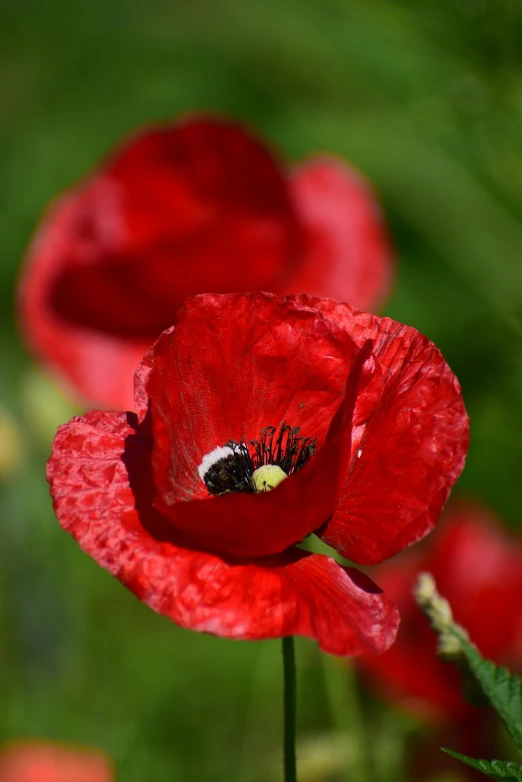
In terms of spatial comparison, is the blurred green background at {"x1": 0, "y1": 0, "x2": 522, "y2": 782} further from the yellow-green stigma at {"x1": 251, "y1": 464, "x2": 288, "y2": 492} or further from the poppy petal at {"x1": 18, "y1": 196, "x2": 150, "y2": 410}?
the yellow-green stigma at {"x1": 251, "y1": 464, "x2": 288, "y2": 492}

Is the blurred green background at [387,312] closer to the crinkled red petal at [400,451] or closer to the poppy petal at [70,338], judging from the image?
the poppy petal at [70,338]

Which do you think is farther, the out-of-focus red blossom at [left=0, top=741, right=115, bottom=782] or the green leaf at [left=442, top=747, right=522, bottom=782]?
the out-of-focus red blossom at [left=0, top=741, right=115, bottom=782]

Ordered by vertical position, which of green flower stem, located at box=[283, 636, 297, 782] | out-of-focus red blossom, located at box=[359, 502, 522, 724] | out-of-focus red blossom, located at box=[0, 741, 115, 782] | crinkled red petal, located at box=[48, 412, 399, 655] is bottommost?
out-of-focus red blossom, located at box=[0, 741, 115, 782]

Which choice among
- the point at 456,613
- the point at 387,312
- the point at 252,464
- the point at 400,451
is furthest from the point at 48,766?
the point at 387,312

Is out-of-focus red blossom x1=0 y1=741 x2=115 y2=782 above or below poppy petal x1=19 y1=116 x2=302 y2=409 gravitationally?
below

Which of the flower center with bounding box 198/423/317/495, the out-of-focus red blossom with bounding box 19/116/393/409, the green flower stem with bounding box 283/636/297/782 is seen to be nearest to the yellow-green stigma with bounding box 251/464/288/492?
the flower center with bounding box 198/423/317/495

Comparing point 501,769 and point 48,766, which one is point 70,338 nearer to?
point 48,766

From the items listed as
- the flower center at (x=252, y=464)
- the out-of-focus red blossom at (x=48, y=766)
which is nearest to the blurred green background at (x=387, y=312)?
the out-of-focus red blossom at (x=48, y=766)
